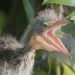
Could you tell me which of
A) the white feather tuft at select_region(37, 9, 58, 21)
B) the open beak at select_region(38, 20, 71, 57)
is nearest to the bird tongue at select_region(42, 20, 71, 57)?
the open beak at select_region(38, 20, 71, 57)

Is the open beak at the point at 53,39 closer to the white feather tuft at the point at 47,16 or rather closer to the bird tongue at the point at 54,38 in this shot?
the bird tongue at the point at 54,38

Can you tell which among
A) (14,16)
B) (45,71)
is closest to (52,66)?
(45,71)

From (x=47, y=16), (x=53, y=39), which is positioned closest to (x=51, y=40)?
(x=53, y=39)

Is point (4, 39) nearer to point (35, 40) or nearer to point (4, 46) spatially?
point (4, 46)

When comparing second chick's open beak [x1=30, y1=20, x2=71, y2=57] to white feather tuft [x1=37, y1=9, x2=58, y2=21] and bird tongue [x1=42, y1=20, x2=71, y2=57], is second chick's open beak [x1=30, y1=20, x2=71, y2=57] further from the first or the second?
white feather tuft [x1=37, y1=9, x2=58, y2=21]

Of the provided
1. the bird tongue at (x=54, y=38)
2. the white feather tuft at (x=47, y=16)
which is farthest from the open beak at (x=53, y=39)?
the white feather tuft at (x=47, y=16)
